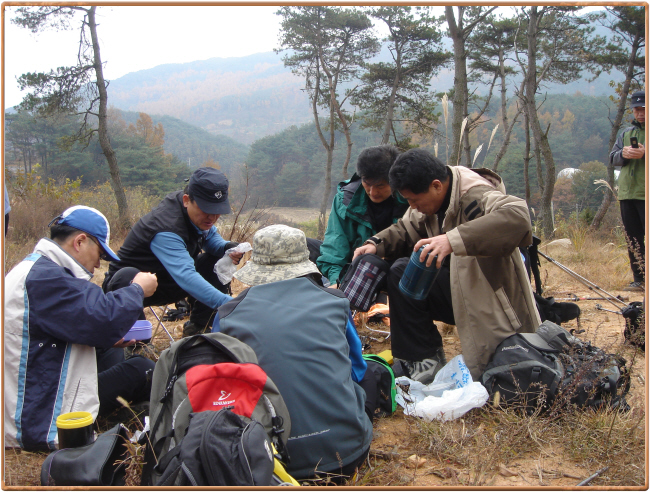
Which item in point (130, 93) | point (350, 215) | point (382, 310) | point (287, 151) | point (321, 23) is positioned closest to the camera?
point (350, 215)

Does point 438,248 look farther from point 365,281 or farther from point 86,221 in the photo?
point 86,221

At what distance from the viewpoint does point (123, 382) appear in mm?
2307

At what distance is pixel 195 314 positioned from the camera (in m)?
3.64

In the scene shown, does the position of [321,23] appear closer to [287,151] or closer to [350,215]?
[350,215]

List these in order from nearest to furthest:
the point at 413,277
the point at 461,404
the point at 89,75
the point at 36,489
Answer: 1. the point at 36,489
2. the point at 461,404
3. the point at 413,277
4. the point at 89,75

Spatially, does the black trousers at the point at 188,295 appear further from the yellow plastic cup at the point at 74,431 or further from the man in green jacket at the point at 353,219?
the yellow plastic cup at the point at 74,431

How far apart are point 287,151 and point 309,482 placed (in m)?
40.6

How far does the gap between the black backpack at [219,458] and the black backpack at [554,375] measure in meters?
1.32

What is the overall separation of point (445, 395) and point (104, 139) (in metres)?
9.50

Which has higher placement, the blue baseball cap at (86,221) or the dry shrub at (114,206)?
the blue baseball cap at (86,221)

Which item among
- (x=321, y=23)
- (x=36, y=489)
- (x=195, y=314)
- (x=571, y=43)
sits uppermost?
(x=321, y=23)

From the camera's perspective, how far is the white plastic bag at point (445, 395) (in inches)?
85.4

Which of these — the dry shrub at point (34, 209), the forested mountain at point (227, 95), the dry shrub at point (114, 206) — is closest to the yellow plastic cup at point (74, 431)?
the dry shrub at point (34, 209)

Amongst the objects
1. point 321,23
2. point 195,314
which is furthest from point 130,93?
point 195,314
